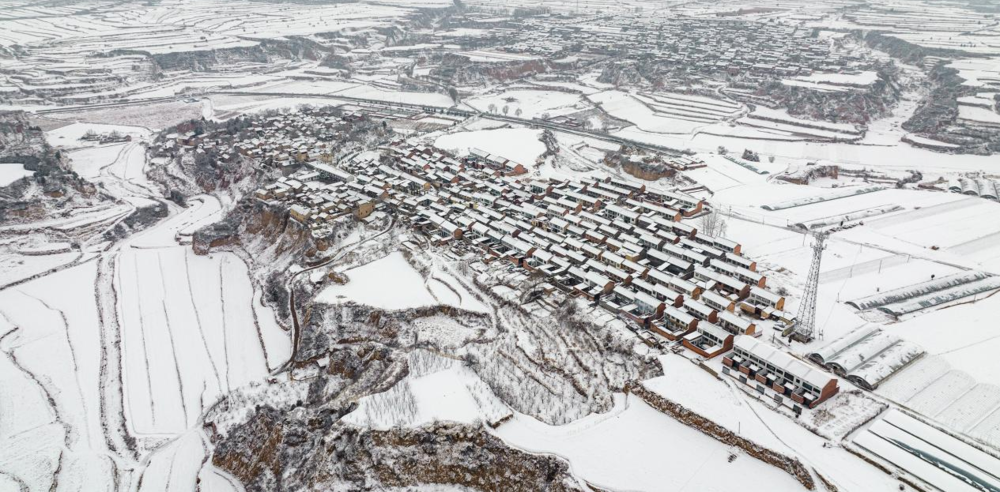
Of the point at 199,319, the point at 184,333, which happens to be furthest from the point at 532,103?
the point at 184,333

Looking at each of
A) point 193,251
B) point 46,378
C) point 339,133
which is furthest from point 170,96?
point 46,378

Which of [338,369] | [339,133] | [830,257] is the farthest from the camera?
[339,133]

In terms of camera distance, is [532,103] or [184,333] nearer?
[184,333]

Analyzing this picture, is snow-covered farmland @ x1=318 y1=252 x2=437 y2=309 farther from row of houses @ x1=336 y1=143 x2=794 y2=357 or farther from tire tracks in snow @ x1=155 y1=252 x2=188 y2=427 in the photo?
tire tracks in snow @ x1=155 y1=252 x2=188 y2=427

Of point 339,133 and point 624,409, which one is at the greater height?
point 339,133

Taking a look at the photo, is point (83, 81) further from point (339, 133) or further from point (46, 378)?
point (46, 378)

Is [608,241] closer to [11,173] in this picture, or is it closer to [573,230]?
[573,230]

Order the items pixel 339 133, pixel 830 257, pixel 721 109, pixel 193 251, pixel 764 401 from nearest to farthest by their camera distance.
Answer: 1. pixel 764 401
2. pixel 830 257
3. pixel 193 251
4. pixel 339 133
5. pixel 721 109
